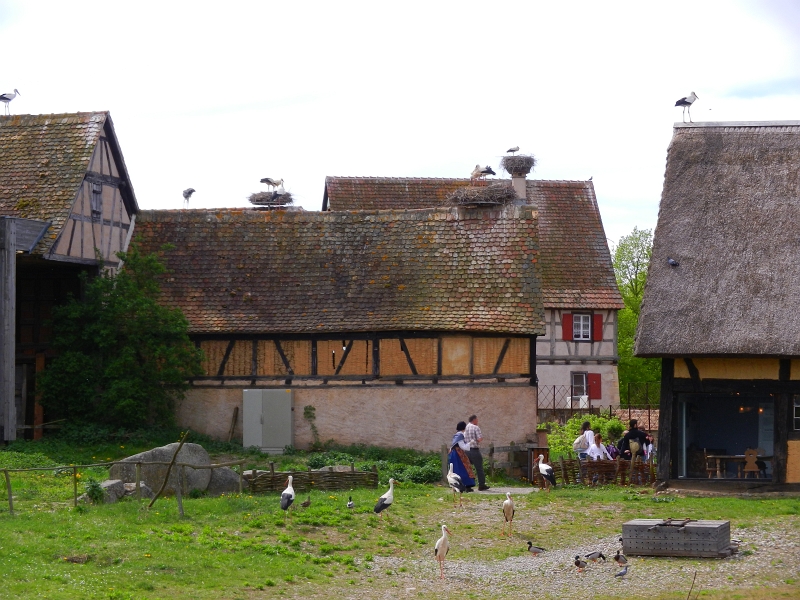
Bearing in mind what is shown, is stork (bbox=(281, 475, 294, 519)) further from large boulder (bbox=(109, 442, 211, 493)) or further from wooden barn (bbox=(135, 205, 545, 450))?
wooden barn (bbox=(135, 205, 545, 450))

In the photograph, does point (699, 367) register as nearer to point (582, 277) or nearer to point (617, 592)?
point (617, 592)

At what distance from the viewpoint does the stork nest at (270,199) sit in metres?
40.2

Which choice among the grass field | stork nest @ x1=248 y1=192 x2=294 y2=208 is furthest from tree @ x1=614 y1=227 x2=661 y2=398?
the grass field

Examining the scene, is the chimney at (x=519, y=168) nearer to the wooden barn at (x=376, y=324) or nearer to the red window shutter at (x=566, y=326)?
the red window shutter at (x=566, y=326)

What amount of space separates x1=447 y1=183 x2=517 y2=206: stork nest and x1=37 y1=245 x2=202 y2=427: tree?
25.4ft

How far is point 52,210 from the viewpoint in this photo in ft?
92.9

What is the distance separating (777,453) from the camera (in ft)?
78.8

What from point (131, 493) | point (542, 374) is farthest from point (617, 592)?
point (542, 374)

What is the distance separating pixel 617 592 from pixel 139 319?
1555 cm

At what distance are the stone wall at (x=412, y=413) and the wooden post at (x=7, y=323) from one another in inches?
203

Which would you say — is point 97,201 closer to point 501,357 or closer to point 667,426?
point 501,357

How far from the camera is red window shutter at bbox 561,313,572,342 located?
43.9 m

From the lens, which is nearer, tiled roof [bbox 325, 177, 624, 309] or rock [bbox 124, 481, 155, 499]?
rock [bbox 124, 481, 155, 499]

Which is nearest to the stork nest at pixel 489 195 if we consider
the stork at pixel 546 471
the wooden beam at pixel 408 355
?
the wooden beam at pixel 408 355
